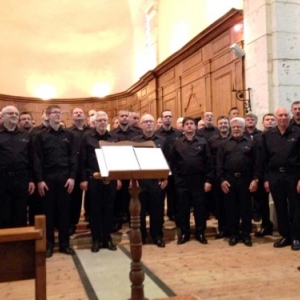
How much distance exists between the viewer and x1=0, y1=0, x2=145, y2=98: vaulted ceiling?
11.1m

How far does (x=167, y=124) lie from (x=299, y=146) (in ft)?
5.28

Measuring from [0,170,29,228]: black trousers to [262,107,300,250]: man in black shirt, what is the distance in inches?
98.5

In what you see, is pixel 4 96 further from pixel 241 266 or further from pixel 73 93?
pixel 241 266

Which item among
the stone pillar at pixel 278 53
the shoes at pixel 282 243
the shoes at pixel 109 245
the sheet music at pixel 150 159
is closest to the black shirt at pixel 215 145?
the stone pillar at pixel 278 53

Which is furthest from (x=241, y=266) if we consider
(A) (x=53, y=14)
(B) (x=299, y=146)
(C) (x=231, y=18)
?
(A) (x=53, y=14)

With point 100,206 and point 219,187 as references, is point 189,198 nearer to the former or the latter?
point 219,187

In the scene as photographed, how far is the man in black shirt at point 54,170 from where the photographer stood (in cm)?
392

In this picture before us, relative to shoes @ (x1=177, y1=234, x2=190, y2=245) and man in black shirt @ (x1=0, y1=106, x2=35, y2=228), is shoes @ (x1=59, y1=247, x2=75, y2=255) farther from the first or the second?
shoes @ (x1=177, y1=234, x2=190, y2=245)

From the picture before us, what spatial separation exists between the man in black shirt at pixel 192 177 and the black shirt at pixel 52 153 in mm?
1185

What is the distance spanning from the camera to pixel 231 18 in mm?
6383

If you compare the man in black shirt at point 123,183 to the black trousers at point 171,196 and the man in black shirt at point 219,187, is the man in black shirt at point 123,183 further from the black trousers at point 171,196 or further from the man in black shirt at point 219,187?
the man in black shirt at point 219,187

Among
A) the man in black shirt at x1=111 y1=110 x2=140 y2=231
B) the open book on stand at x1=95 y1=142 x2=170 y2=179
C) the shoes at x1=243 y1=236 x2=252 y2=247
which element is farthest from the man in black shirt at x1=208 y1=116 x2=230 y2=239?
the open book on stand at x1=95 y1=142 x2=170 y2=179

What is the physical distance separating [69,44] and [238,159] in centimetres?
873

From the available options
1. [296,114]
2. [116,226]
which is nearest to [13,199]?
[116,226]
